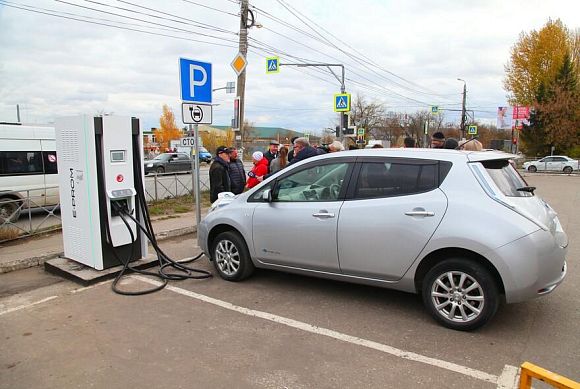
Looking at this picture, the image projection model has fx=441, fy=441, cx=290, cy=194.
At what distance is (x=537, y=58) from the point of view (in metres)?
41.2

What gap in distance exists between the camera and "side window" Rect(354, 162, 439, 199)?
4.25 m

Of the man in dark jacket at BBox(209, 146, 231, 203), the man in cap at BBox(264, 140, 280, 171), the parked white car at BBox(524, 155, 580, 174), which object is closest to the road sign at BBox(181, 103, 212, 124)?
the man in dark jacket at BBox(209, 146, 231, 203)

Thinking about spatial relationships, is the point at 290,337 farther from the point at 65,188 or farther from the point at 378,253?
the point at 65,188

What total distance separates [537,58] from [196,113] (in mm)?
43713

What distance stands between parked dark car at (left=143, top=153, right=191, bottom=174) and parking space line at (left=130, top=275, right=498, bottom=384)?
27.4 metres

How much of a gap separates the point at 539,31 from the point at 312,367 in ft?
155

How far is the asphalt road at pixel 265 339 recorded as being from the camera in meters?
3.31

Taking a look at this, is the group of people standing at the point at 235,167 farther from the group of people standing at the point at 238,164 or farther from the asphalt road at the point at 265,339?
the asphalt road at the point at 265,339

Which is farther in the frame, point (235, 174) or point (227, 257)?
point (235, 174)

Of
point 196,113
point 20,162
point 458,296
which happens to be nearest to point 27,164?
point 20,162

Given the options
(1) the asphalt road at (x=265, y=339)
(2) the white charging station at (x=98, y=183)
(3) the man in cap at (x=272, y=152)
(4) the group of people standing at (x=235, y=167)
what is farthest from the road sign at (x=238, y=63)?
(1) the asphalt road at (x=265, y=339)

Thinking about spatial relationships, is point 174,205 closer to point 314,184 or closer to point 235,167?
point 235,167

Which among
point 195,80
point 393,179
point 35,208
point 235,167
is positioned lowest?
point 35,208

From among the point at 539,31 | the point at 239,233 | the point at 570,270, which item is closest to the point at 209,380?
the point at 239,233
